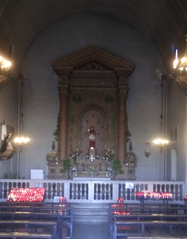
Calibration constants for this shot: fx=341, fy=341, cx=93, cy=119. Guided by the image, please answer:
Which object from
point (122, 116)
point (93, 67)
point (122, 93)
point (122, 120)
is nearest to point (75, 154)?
point (122, 120)

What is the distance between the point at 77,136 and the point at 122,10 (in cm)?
595

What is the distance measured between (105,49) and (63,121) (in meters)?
3.92

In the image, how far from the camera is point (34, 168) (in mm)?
15594

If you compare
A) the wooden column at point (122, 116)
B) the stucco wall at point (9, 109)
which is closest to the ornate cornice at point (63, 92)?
the stucco wall at point (9, 109)

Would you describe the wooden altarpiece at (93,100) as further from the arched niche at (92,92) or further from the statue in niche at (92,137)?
the statue in niche at (92,137)

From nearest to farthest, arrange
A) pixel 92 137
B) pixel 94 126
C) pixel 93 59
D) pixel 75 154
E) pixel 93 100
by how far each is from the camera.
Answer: pixel 93 59 < pixel 75 154 < pixel 92 137 < pixel 93 100 < pixel 94 126

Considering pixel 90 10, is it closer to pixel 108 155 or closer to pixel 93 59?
pixel 93 59

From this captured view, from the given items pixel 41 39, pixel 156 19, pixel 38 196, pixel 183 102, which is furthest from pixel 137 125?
pixel 38 196

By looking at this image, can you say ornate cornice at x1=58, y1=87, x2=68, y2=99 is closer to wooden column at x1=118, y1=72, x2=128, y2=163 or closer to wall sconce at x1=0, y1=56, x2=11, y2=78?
wooden column at x1=118, y1=72, x2=128, y2=163

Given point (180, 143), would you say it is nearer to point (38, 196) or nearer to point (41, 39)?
point (38, 196)

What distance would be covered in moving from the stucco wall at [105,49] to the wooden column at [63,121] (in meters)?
0.98

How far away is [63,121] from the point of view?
14.9m

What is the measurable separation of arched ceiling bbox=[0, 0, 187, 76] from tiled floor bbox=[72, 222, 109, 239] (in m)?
6.06

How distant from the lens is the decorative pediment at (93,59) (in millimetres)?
14609
